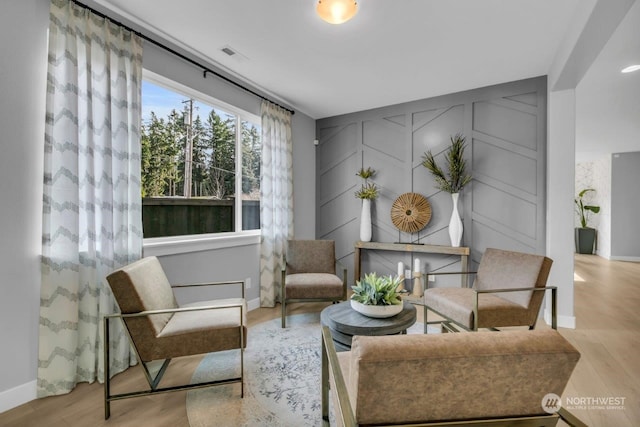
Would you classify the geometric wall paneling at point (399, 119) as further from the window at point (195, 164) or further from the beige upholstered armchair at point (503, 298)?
the beige upholstered armchair at point (503, 298)

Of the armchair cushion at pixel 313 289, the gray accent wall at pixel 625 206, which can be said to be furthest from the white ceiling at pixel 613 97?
the armchair cushion at pixel 313 289

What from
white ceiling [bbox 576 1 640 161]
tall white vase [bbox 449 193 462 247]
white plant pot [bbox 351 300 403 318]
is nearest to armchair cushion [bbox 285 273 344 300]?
white plant pot [bbox 351 300 403 318]

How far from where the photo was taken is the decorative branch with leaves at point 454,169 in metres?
3.71

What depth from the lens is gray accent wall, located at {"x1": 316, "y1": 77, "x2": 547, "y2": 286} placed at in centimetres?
344

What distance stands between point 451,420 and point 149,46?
3.19 metres

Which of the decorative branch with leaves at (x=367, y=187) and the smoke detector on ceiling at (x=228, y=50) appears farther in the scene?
the decorative branch with leaves at (x=367, y=187)

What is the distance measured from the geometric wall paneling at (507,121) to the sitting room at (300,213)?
0.07ft

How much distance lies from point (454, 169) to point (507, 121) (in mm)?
769

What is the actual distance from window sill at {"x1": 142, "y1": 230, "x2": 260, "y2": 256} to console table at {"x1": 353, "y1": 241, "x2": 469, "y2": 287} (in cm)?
145

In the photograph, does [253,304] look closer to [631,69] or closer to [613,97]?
[631,69]

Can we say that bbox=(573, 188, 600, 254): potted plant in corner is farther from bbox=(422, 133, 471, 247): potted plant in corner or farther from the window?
the window

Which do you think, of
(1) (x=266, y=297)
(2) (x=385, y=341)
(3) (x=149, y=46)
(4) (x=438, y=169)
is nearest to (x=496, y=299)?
(4) (x=438, y=169)

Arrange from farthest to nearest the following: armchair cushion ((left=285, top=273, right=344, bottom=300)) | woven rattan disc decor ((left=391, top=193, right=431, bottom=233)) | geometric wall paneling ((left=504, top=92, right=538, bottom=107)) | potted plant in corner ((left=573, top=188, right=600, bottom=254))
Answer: potted plant in corner ((left=573, top=188, right=600, bottom=254)) < woven rattan disc decor ((left=391, top=193, right=431, bottom=233)) < geometric wall paneling ((left=504, top=92, right=538, bottom=107)) < armchair cushion ((left=285, top=273, right=344, bottom=300))

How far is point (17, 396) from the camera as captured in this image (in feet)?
6.05
